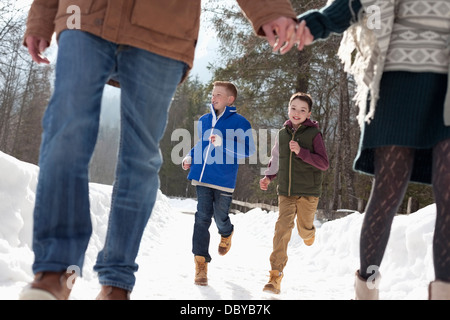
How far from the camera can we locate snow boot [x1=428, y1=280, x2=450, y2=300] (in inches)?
77.3

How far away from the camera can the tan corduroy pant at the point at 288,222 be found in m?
4.33

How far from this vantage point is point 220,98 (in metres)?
5.17

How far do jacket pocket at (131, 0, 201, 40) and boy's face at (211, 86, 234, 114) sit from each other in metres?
2.72

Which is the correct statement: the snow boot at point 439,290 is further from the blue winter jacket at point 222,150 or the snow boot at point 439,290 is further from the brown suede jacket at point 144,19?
the blue winter jacket at point 222,150

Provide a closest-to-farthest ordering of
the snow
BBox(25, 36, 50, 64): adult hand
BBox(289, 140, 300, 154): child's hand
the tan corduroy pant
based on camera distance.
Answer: BBox(25, 36, 50, 64): adult hand < the snow < the tan corduroy pant < BBox(289, 140, 300, 154): child's hand

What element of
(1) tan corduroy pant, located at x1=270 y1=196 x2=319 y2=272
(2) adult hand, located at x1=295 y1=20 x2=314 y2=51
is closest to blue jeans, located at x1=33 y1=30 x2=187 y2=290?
(2) adult hand, located at x1=295 y1=20 x2=314 y2=51

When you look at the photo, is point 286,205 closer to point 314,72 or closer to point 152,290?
point 152,290

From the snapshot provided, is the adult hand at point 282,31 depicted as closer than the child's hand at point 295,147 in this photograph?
Yes

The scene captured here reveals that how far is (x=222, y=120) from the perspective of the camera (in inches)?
200

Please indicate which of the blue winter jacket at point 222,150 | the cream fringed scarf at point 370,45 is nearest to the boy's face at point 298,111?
the blue winter jacket at point 222,150

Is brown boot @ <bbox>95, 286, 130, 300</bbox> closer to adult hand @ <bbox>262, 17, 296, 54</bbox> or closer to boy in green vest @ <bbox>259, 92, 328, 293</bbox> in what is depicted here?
adult hand @ <bbox>262, 17, 296, 54</bbox>

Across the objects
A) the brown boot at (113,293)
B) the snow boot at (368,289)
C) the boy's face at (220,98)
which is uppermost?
A: the boy's face at (220,98)
